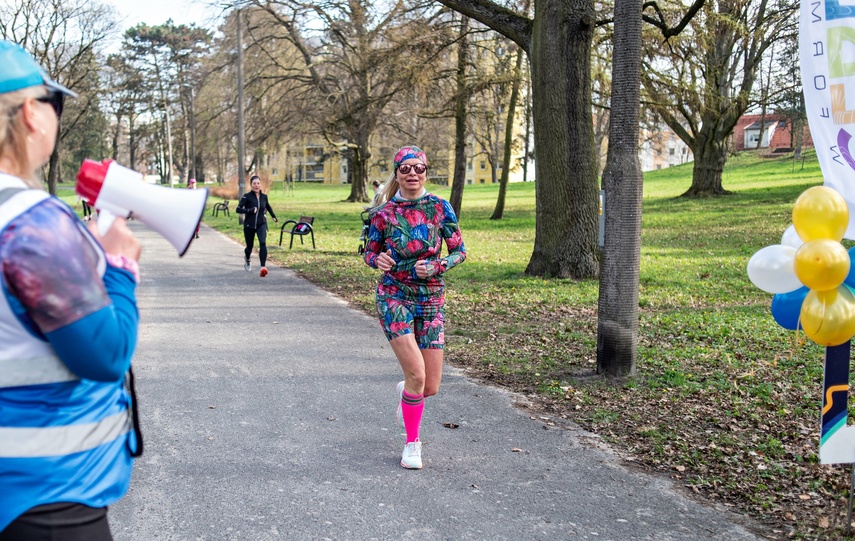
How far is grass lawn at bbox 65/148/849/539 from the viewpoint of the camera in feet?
15.6

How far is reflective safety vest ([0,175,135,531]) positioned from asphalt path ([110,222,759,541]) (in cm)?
228

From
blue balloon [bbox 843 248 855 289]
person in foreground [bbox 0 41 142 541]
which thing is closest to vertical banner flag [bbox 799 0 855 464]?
blue balloon [bbox 843 248 855 289]

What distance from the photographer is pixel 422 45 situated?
62.5 feet

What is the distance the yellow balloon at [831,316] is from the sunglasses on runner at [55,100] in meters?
3.53

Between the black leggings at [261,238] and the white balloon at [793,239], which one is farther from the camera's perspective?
the black leggings at [261,238]

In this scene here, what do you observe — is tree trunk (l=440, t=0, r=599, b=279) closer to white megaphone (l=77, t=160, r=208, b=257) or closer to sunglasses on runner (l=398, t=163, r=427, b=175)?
sunglasses on runner (l=398, t=163, r=427, b=175)

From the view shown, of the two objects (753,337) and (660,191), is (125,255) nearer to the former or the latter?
(753,337)

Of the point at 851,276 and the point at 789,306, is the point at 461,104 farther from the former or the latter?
the point at 851,276

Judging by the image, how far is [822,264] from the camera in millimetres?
3789

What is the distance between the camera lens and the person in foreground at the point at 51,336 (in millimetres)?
1644

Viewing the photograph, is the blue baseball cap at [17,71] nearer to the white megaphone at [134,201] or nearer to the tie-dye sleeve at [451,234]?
the white megaphone at [134,201]

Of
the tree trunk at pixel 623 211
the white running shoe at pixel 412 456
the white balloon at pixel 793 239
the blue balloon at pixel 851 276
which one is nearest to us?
the blue balloon at pixel 851 276

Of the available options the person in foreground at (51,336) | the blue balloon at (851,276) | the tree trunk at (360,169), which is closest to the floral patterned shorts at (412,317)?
the blue balloon at (851,276)

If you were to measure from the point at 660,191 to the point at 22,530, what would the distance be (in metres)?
45.9
